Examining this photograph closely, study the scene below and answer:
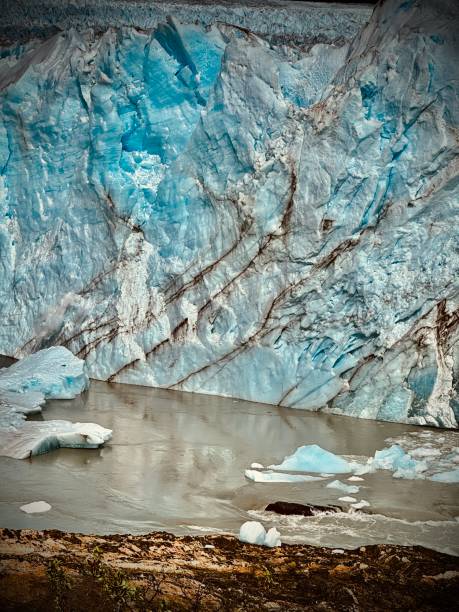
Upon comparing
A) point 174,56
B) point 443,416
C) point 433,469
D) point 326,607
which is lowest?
point 326,607

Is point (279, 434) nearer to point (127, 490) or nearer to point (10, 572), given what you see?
point (127, 490)

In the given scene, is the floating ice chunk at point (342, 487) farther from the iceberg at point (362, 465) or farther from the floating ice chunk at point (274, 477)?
the floating ice chunk at point (274, 477)

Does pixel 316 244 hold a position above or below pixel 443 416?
above

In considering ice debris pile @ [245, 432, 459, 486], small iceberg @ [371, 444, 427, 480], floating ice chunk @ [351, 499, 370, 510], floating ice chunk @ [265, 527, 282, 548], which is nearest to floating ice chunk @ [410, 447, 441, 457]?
ice debris pile @ [245, 432, 459, 486]

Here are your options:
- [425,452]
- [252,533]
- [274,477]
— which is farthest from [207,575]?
[425,452]

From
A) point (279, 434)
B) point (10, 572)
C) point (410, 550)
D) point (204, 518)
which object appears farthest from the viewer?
point (279, 434)

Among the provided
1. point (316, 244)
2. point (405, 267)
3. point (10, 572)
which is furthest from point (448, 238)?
point (10, 572)

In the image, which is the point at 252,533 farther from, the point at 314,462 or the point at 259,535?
the point at 314,462
